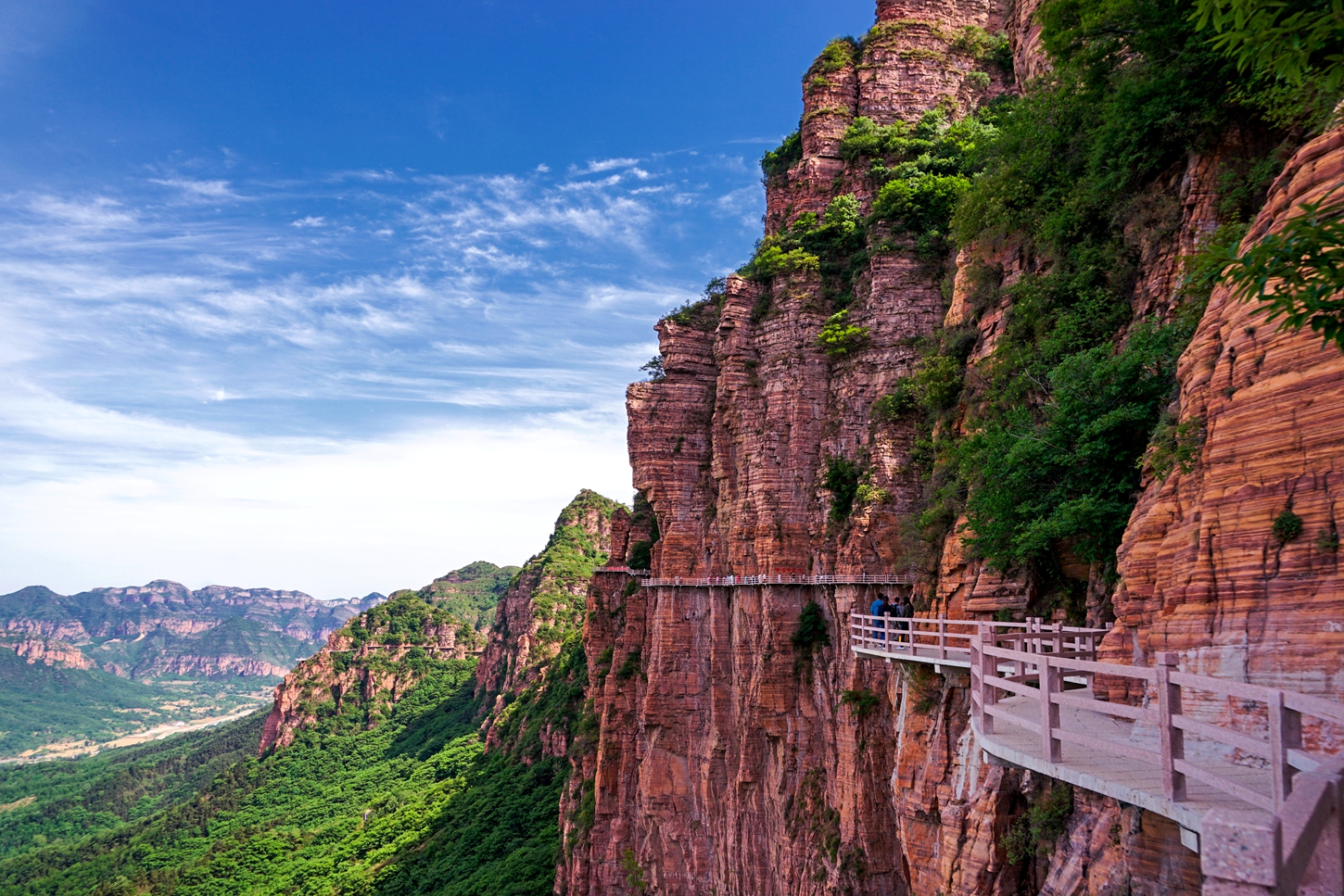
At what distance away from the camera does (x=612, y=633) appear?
47.8 meters

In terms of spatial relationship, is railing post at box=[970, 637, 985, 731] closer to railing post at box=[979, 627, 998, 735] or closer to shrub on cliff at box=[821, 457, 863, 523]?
railing post at box=[979, 627, 998, 735]

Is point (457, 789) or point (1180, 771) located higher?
point (1180, 771)

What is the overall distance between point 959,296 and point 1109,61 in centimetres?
719

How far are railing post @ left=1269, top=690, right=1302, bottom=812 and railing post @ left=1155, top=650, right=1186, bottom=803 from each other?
814mm

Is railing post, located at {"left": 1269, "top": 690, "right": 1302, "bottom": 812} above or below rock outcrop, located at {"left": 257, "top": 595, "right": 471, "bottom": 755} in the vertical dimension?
above

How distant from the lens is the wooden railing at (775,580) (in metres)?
25.0

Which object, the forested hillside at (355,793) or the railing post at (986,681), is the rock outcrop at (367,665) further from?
the railing post at (986,681)

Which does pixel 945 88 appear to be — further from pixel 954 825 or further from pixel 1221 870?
pixel 1221 870

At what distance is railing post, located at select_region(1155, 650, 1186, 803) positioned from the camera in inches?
219

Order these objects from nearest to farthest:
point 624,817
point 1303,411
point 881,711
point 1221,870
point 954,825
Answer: point 1221,870, point 1303,411, point 954,825, point 881,711, point 624,817

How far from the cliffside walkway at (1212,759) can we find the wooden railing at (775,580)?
1422 centimetres

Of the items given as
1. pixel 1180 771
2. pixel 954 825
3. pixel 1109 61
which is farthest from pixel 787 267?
pixel 1180 771

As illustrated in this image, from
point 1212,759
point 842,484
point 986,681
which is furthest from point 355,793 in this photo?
point 1212,759

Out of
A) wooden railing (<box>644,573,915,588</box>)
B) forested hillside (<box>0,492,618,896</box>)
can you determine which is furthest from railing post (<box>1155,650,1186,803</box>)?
forested hillside (<box>0,492,618,896</box>)
